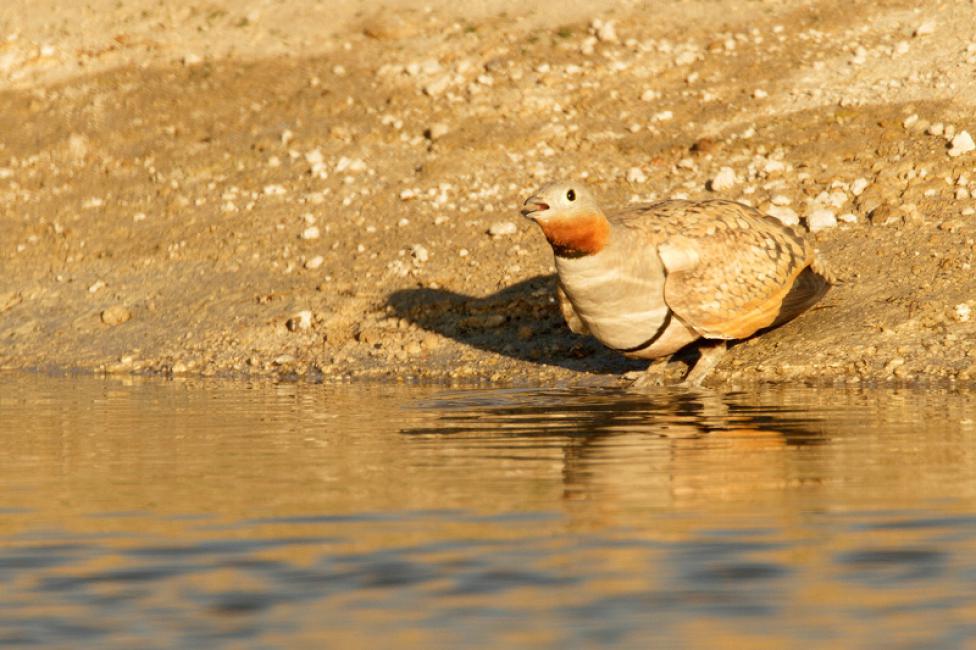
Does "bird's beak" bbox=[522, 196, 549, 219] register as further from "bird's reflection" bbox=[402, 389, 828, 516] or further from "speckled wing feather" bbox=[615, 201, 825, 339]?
"bird's reflection" bbox=[402, 389, 828, 516]

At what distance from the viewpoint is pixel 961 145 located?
14.4 m

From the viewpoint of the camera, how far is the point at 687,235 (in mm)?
11195

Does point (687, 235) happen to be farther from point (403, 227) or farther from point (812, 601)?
point (812, 601)

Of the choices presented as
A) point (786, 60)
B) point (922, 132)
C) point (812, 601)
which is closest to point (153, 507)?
point (812, 601)

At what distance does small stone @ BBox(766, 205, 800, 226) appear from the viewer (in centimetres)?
1380

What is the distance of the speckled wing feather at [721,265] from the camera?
1097 centimetres

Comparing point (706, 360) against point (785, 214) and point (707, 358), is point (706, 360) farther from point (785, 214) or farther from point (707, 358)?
point (785, 214)

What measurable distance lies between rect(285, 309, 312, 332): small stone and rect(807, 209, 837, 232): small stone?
389 centimetres

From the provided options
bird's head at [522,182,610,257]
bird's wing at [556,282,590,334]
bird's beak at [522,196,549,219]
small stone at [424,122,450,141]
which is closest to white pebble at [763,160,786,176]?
small stone at [424,122,450,141]

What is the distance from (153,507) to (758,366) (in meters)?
5.80

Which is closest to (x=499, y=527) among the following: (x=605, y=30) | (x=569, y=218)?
(x=569, y=218)

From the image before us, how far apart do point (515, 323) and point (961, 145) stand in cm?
404

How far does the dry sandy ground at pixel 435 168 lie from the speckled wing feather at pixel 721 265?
620 mm

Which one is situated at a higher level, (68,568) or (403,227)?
(403,227)
